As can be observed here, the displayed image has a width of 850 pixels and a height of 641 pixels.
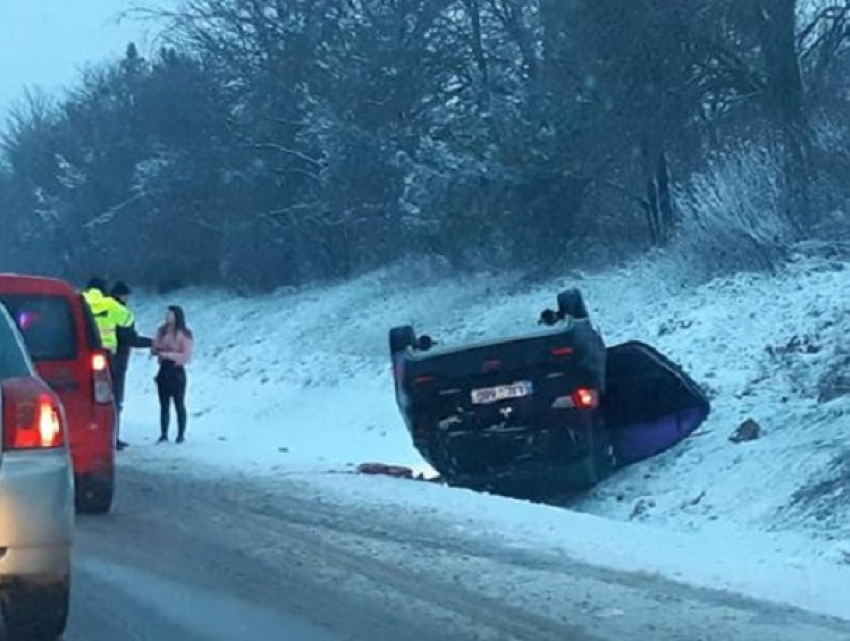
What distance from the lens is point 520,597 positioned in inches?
411

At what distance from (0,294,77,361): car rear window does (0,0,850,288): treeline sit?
1032 centimetres

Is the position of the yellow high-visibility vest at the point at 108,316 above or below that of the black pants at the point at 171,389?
above

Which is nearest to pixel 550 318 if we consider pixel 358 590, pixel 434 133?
pixel 358 590

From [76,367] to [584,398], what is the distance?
3.78 m

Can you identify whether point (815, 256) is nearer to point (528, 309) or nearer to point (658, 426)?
point (658, 426)

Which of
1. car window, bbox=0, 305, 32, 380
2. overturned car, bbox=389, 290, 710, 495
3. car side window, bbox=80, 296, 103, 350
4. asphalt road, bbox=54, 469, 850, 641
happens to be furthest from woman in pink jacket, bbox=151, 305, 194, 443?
car window, bbox=0, 305, 32, 380

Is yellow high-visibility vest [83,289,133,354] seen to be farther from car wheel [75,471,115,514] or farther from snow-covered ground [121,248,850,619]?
car wheel [75,471,115,514]

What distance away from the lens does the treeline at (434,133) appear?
25.6 m

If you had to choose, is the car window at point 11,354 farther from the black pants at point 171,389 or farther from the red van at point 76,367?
the black pants at point 171,389

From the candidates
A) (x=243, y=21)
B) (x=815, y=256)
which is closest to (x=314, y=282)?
(x=243, y=21)

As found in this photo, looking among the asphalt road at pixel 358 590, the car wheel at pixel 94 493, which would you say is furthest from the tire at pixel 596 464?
the car wheel at pixel 94 493

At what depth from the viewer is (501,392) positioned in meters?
14.7

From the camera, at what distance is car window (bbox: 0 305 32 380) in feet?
28.5

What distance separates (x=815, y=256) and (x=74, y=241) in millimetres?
36703
